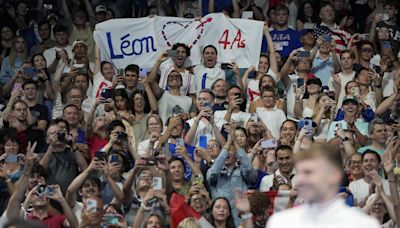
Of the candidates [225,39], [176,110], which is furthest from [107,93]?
[225,39]

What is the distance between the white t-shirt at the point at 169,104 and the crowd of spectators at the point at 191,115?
14mm

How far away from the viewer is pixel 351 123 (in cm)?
1480

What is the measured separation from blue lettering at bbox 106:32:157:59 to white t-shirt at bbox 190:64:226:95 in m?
0.94

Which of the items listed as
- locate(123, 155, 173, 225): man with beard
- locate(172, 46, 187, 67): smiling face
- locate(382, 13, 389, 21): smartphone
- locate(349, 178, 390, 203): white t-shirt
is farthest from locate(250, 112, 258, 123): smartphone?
locate(382, 13, 389, 21): smartphone

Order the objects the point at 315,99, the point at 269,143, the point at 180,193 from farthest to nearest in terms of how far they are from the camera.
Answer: the point at 315,99 → the point at 269,143 → the point at 180,193

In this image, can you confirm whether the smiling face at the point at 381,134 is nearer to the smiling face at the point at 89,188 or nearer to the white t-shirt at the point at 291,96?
→ the white t-shirt at the point at 291,96

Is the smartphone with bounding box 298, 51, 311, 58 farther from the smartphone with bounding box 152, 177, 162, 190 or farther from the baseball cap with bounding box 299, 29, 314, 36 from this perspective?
the smartphone with bounding box 152, 177, 162, 190

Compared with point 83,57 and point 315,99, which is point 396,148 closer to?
point 315,99

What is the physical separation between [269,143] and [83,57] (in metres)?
3.70

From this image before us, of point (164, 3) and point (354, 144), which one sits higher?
point (164, 3)

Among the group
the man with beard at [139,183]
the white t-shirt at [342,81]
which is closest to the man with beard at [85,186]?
the man with beard at [139,183]

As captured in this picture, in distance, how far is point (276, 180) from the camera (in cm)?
1312

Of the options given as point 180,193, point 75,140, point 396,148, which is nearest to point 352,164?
point 396,148

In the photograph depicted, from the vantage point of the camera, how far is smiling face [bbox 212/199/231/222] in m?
12.3
